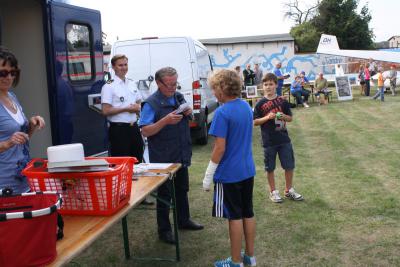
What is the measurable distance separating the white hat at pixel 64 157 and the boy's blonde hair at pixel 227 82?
53.9 inches

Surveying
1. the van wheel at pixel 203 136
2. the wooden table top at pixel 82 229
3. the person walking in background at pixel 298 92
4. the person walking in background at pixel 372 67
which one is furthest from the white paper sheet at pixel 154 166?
the person walking in background at pixel 372 67

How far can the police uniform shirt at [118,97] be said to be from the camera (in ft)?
17.0

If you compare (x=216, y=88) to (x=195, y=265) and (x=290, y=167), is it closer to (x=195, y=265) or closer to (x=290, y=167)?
(x=195, y=265)

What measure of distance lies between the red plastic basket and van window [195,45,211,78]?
7015mm

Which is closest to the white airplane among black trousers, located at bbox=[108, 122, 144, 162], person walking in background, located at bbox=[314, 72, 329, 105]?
person walking in background, located at bbox=[314, 72, 329, 105]

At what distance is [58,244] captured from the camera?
228cm

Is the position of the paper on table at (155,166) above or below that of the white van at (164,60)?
below

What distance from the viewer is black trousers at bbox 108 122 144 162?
5312mm

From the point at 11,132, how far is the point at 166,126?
5.51ft

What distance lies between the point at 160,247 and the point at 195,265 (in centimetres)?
57

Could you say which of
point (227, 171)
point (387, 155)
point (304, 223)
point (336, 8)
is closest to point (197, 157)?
point (387, 155)

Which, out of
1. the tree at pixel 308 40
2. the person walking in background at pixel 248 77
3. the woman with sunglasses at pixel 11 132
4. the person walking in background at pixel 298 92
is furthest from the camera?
the tree at pixel 308 40

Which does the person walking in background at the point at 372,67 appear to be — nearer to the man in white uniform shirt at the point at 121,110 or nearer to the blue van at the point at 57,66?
the man in white uniform shirt at the point at 121,110

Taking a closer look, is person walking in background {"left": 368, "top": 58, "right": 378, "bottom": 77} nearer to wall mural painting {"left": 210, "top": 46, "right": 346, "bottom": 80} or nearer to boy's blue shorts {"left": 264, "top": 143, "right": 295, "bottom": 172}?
wall mural painting {"left": 210, "top": 46, "right": 346, "bottom": 80}
